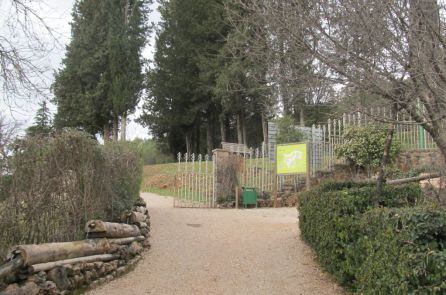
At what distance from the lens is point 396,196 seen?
320 inches

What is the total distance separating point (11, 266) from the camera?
570 cm

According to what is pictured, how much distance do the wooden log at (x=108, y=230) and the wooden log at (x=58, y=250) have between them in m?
0.16

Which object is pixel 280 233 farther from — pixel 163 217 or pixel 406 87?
pixel 406 87

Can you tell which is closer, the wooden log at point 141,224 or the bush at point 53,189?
the bush at point 53,189

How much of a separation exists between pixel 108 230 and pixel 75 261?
119cm

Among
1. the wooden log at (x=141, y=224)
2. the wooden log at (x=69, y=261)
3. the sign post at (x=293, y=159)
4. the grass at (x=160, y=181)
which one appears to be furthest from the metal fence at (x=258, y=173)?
the wooden log at (x=69, y=261)

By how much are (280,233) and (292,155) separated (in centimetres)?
589

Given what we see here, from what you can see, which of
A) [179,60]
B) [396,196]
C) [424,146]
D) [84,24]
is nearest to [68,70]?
[84,24]

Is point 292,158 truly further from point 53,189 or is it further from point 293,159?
point 53,189

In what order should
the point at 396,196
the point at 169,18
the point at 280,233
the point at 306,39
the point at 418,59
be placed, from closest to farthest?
the point at 418,59, the point at 306,39, the point at 396,196, the point at 280,233, the point at 169,18

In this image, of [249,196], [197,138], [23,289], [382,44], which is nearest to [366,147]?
[249,196]

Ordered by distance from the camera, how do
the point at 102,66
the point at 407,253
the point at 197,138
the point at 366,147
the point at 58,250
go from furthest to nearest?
1. the point at 197,138
2. the point at 102,66
3. the point at 366,147
4. the point at 58,250
5. the point at 407,253

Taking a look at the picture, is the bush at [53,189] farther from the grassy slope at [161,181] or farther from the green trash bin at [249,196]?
the grassy slope at [161,181]

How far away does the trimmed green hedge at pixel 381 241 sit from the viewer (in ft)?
13.9
